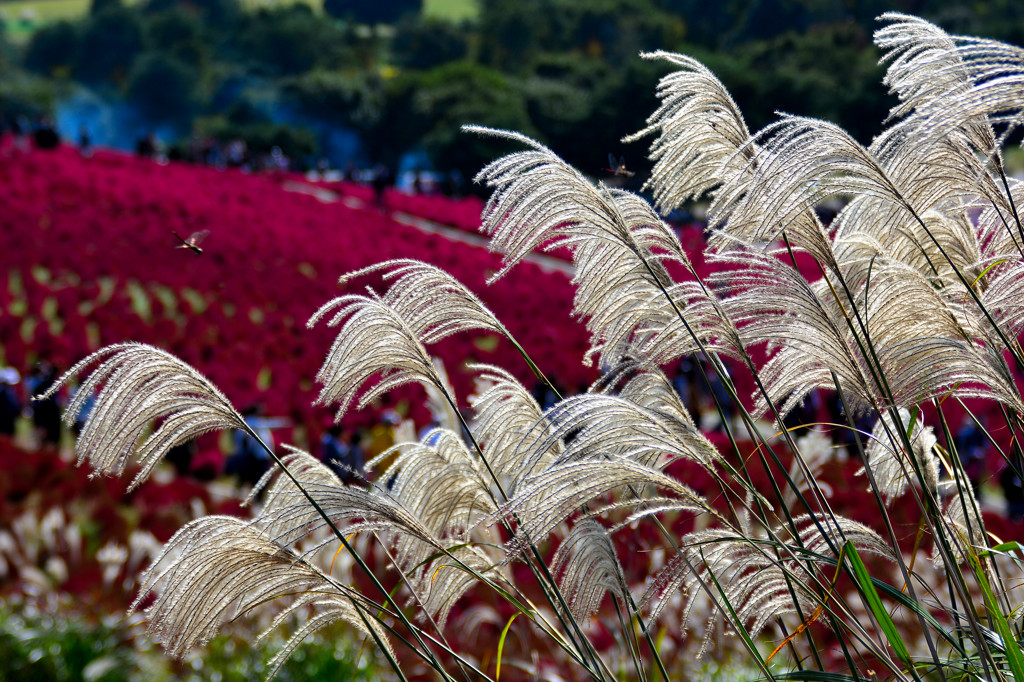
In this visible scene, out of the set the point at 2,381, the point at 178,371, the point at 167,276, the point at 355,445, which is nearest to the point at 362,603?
A: the point at 178,371

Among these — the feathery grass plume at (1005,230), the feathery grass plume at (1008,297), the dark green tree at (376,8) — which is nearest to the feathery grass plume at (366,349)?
the feathery grass plume at (1008,297)

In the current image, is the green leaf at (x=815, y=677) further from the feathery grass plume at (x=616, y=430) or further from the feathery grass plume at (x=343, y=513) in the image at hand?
the feathery grass plume at (x=343, y=513)

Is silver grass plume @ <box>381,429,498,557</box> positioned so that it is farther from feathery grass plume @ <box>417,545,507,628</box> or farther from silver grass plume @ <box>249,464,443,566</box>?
silver grass plume @ <box>249,464,443,566</box>

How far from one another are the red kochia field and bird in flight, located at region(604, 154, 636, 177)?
20.3 feet

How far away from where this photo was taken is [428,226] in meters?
20.4

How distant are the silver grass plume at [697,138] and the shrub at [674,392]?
0.03ft

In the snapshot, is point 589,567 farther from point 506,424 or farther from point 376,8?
point 376,8

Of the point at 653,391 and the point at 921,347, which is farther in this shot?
the point at 653,391

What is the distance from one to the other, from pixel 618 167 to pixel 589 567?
172 centimetres

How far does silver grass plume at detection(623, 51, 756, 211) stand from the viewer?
303 cm

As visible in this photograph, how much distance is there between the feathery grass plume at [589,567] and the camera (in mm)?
2793

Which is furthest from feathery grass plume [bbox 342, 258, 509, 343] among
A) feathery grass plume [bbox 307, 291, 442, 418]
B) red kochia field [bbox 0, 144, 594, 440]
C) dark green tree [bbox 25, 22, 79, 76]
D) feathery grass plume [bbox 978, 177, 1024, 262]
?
dark green tree [bbox 25, 22, 79, 76]

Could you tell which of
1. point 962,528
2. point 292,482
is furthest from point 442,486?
point 962,528

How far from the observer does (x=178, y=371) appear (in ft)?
8.33
